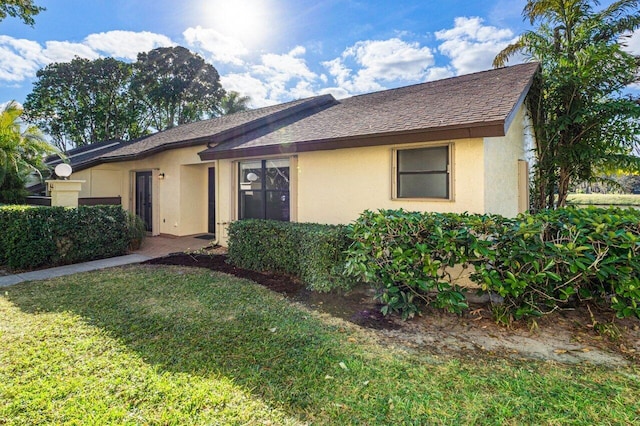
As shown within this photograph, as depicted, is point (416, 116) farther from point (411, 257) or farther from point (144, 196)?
point (144, 196)

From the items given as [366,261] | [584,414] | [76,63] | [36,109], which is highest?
[76,63]

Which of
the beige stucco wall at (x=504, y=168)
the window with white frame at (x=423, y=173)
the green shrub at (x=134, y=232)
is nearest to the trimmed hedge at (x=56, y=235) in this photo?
the green shrub at (x=134, y=232)

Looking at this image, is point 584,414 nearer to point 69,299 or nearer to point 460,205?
point 460,205

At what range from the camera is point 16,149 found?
33.6 feet

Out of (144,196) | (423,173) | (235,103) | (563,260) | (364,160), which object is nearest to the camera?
(563,260)

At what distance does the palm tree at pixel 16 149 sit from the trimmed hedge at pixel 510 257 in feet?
35.4

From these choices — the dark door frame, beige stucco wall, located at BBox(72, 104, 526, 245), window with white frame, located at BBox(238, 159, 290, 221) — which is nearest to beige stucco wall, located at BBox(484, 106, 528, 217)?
beige stucco wall, located at BBox(72, 104, 526, 245)

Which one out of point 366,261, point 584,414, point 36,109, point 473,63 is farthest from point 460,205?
point 36,109

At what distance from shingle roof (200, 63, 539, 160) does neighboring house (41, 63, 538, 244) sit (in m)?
0.03

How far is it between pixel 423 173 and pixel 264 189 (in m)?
4.54

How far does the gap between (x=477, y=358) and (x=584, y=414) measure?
1.07 meters

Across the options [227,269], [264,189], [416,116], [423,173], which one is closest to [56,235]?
[227,269]

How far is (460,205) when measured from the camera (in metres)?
6.29

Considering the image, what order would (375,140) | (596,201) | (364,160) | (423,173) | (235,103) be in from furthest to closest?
(235,103), (596,201), (364,160), (423,173), (375,140)
